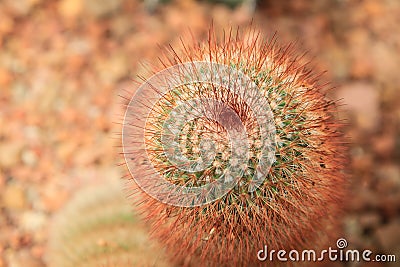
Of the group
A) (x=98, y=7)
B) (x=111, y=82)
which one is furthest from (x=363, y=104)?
(x=98, y=7)

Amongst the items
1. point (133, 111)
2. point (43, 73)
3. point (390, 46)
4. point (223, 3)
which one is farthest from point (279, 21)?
point (133, 111)

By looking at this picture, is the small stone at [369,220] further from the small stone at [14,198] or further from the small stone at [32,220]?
the small stone at [14,198]

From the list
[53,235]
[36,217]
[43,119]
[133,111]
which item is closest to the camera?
[133,111]

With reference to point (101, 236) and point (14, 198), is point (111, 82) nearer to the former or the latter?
point (14, 198)

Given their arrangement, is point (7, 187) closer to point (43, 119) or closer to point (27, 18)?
point (43, 119)

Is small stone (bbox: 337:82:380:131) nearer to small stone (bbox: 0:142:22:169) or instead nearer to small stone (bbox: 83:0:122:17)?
small stone (bbox: 83:0:122:17)

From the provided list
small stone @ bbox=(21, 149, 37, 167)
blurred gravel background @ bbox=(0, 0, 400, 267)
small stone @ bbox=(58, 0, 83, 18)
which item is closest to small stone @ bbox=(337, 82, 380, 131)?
blurred gravel background @ bbox=(0, 0, 400, 267)

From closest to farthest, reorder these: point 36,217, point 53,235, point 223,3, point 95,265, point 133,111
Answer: point 133,111 → point 95,265 → point 53,235 → point 36,217 → point 223,3
